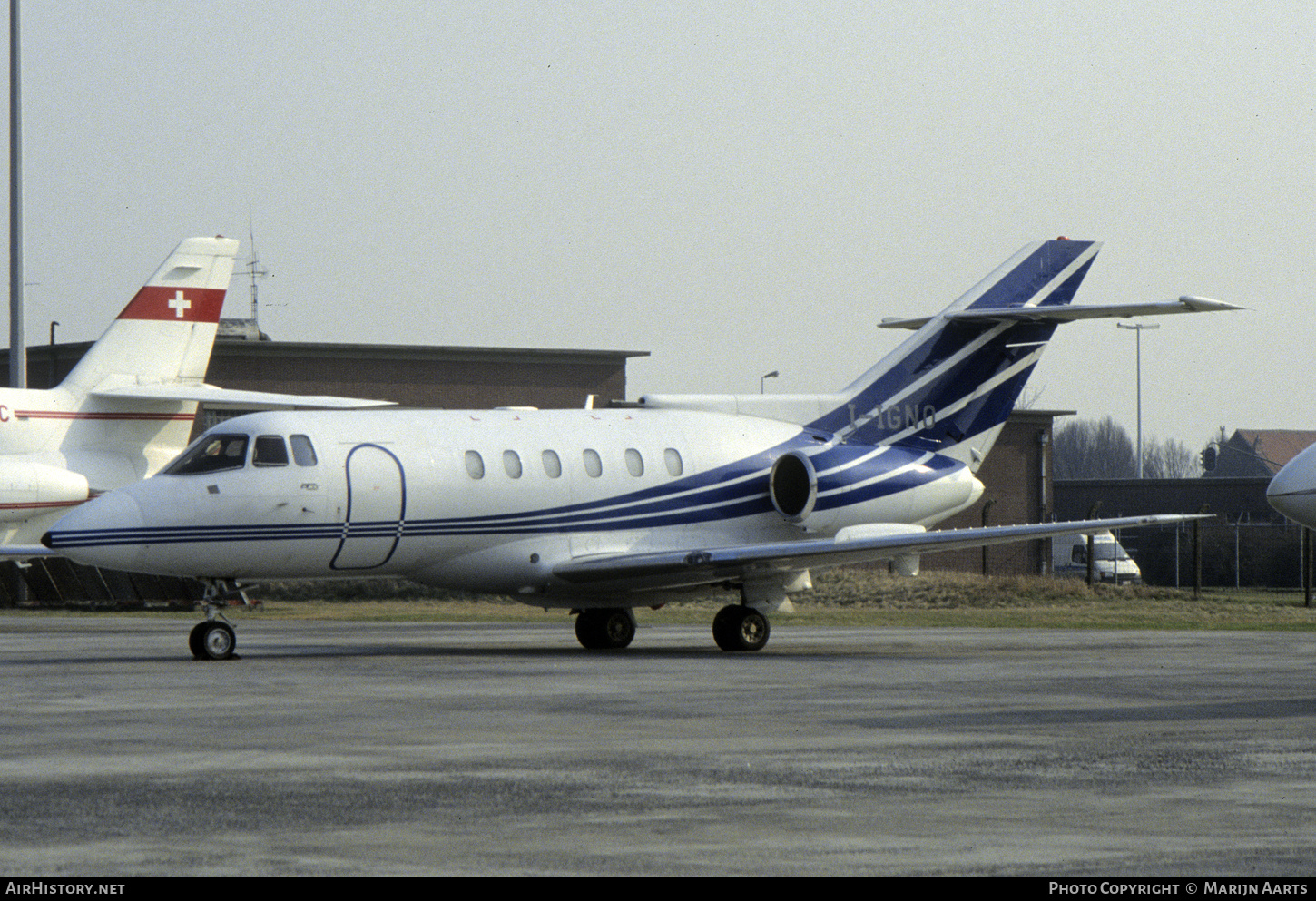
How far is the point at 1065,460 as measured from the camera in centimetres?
19250

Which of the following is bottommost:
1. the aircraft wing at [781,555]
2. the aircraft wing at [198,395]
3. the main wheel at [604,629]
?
the main wheel at [604,629]

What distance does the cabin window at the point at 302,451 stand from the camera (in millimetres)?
20984

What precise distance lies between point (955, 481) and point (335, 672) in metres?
10.8

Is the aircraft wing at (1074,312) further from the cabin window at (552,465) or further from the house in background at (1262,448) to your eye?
the house in background at (1262,448)

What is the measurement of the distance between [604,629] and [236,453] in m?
5.58

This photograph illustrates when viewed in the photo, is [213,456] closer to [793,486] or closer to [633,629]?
[633,629]

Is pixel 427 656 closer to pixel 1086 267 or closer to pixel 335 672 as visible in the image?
pixel 335 672

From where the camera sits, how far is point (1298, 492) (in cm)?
1847

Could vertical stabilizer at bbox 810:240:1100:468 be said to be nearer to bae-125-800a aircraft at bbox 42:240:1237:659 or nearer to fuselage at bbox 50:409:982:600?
bae-125-800a aircraft at bbox 42:240:1237:659

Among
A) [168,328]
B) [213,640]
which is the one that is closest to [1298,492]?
[213,640]

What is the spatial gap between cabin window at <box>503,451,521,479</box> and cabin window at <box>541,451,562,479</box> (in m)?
0.38

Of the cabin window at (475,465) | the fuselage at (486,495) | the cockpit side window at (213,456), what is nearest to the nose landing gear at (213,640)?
the fuselage at (486,495)

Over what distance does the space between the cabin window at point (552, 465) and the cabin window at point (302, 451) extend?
313 cm

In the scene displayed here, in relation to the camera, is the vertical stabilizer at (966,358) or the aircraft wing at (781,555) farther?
the vertical stabilizer at (966,358)
